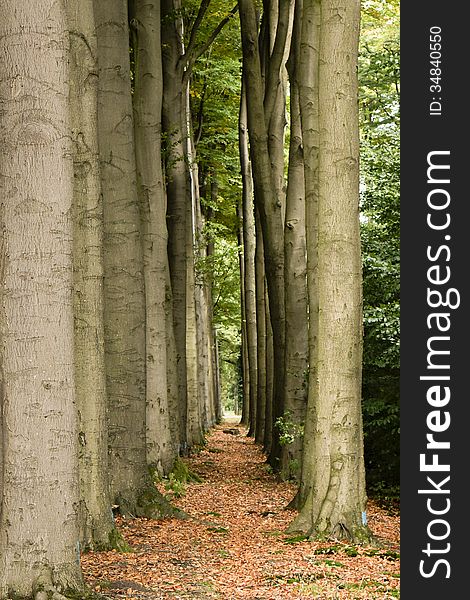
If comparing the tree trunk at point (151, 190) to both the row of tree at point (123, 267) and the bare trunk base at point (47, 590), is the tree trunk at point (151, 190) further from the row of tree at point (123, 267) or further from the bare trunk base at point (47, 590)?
the bare trunk base at point (47, 590)

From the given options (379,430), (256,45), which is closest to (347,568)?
(379,430)

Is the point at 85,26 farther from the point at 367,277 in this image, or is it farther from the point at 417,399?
the point at 367,277

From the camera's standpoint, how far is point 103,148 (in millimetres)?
11617

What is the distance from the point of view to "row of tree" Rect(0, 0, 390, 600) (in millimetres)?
6621

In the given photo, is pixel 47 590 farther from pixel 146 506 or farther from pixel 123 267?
pixel 123 267

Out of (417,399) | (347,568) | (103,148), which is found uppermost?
(103,148)

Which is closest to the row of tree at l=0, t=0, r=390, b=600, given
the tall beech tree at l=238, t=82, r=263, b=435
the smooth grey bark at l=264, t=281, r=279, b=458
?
the smooth grey bark at l=264, t=281, r=279, b=458

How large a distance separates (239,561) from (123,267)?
385 cm

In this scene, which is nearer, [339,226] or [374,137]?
[339,226]

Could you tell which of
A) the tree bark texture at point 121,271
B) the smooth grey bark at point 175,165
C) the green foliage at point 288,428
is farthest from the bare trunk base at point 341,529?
the smooth grey bark at point 175,165

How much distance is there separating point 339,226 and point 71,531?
4.51 meters

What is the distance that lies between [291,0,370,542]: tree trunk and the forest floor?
48 cm

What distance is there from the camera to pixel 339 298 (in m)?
9.89

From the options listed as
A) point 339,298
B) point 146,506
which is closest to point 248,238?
point 146,506
